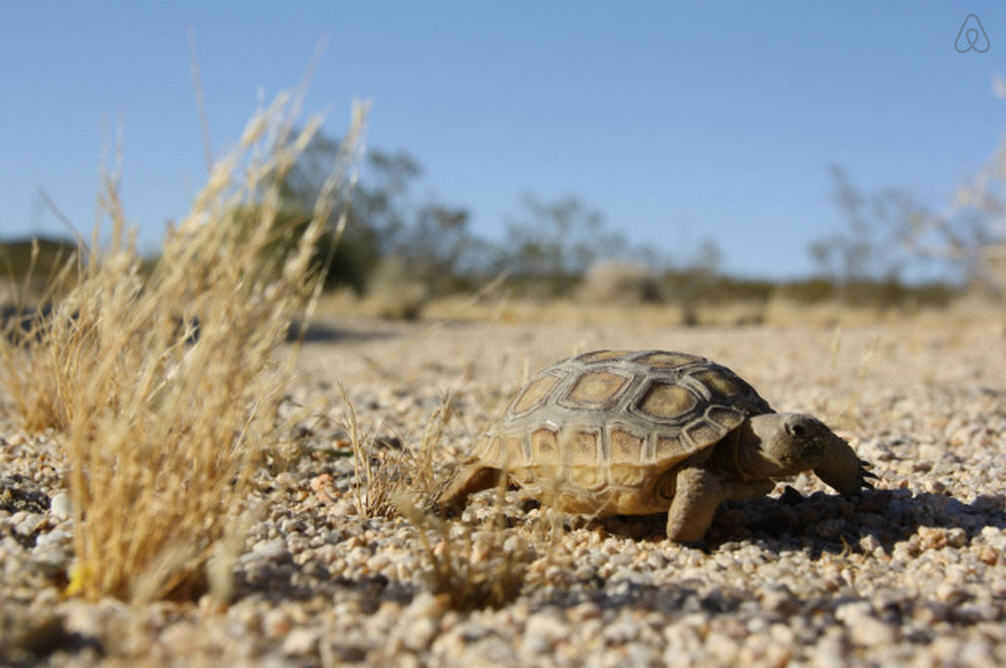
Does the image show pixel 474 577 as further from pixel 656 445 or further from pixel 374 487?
pixel 374 487

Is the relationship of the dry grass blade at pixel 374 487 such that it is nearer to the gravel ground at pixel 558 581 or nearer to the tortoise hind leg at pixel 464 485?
the gravel ground at pixel 558 581

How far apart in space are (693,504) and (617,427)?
1.13 feet

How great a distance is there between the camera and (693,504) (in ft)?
8.37

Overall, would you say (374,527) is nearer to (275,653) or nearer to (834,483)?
(275,653)

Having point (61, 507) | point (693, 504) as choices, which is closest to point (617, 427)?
point (693, 504)

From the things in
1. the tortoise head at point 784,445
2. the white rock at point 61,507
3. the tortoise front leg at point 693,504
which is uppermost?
the tortoise head at point 784,445

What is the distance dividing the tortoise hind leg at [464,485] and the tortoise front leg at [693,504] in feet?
2.36

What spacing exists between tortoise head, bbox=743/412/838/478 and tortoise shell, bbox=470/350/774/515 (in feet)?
0.29

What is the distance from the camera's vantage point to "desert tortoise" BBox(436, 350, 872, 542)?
8.58 feet

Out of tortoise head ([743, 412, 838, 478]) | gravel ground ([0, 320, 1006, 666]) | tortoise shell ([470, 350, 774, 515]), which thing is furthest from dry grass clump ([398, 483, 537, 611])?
tortoise head ([743, 412, 838, 478])

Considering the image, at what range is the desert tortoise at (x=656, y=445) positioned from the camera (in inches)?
103

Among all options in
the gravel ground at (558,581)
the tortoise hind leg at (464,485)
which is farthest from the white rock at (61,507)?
the tortoise hind leg at (464,485)

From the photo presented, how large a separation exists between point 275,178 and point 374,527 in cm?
133

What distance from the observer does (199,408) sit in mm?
2361
